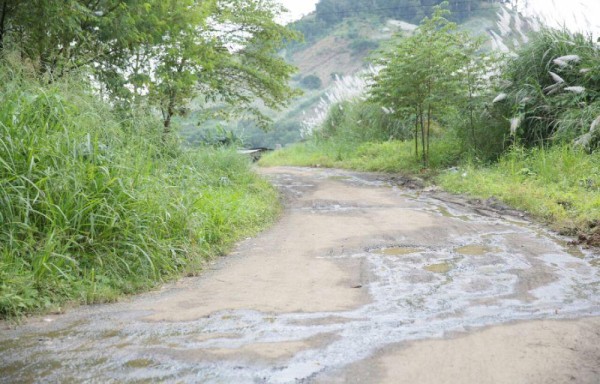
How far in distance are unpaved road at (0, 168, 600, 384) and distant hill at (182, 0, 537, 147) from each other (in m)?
24.1

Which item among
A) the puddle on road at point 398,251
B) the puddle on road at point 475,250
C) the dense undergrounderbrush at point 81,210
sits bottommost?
the puddle on road at point 475,250

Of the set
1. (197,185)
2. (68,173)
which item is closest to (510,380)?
(68,173)

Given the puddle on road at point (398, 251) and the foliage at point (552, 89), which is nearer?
the puddle on road at point (398, 251)

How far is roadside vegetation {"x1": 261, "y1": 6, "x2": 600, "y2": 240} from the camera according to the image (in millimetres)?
7137

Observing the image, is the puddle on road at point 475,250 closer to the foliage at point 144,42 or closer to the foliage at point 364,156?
the foliage at point 144,42

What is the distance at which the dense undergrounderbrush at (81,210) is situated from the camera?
357 centimetres

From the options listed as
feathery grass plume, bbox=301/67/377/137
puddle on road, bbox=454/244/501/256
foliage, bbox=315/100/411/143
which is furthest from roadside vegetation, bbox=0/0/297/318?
feathery grass plume, bbox=301/67/377/137

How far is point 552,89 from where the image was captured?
8.98m

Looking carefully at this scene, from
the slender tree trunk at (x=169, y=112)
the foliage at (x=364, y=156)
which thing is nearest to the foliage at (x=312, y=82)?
the foliage at (x=364, y=156)

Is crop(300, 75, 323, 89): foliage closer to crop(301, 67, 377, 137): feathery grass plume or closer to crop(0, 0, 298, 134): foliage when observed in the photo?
crop(301, 67, 377, 137): feathery grass plume

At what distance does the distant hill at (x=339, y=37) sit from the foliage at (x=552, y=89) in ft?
63.4

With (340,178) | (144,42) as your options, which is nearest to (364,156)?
(340,178)

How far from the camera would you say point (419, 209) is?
23.1 ft

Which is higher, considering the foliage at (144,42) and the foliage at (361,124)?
the foliage at (144,42)
